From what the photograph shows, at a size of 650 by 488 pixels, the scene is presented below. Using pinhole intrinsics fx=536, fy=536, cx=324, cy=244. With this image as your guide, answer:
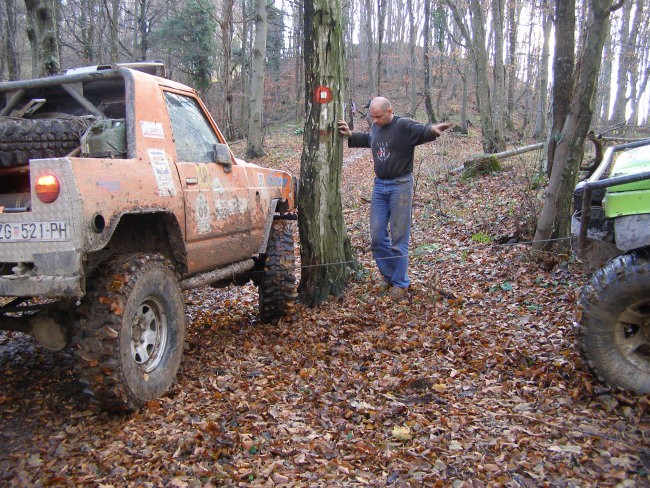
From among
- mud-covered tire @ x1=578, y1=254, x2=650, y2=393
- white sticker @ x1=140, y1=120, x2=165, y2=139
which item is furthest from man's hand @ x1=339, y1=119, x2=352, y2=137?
mud-covered tire @ x1=578, y1=254, x2=650, y2=393

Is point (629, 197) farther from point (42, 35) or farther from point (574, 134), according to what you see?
point (42, 35)

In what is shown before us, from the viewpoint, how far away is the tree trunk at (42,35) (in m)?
9.48

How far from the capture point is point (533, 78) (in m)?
37.6

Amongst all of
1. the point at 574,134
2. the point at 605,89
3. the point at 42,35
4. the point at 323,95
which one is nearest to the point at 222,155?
the point at 323,95

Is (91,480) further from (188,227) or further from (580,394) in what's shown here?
→ (580,394)

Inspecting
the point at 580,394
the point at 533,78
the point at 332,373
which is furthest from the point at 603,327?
the point at 533,78

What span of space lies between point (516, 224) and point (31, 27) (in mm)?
8916

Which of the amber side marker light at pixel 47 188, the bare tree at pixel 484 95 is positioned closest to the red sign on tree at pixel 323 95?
the amber side marker light at pixel 47 188

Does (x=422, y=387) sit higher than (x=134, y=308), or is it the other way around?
(x=134, y=308)

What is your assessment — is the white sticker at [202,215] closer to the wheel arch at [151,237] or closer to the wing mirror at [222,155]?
the wheel arch at [151,237]

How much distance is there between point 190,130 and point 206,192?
2.03ft

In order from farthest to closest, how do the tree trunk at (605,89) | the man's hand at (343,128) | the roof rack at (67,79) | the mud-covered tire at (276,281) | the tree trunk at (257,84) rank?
the tree trunk at (605,89)
the tree trunk at (257,84)
the man's hand at (343,128)
the mud-covered tire at (276,281)
the roof rack at (67,79)

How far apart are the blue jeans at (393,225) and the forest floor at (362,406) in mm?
319

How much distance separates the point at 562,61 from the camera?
7.41 m
